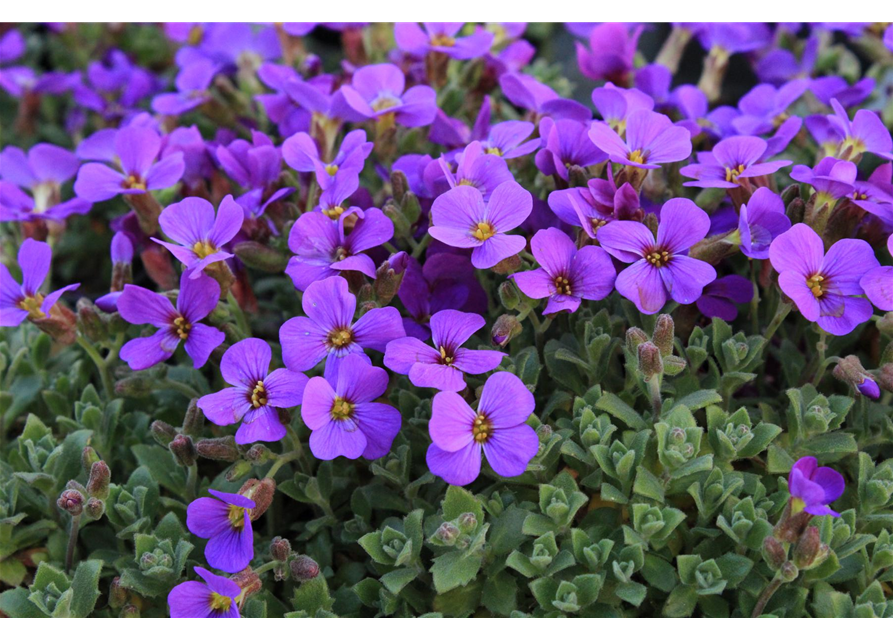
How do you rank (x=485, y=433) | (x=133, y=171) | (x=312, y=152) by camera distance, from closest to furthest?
1. (x=485, y=433)
2. (x=312, y=152)
3. (x=133, y=171)

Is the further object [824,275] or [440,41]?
[440,41]

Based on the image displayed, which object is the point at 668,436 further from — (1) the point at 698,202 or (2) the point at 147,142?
(2) the point at 147,142

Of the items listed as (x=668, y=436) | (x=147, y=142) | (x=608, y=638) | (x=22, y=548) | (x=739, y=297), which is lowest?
(x=608, y=638)

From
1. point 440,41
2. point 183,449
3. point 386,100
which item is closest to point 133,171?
point 386,100

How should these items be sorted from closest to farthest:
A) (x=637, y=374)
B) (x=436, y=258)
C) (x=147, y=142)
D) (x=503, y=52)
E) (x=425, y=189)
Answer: (x=637, y=374) < (x=436, y=258) < (x=425, y=189) < (x=147, y=142) < (x=503, y=52)

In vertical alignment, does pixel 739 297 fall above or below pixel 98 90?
below

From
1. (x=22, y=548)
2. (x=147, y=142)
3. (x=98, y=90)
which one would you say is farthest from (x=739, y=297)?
(x=98, y=90)

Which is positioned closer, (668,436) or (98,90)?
(668,436)

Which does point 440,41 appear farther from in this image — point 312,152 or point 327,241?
point 327,241
